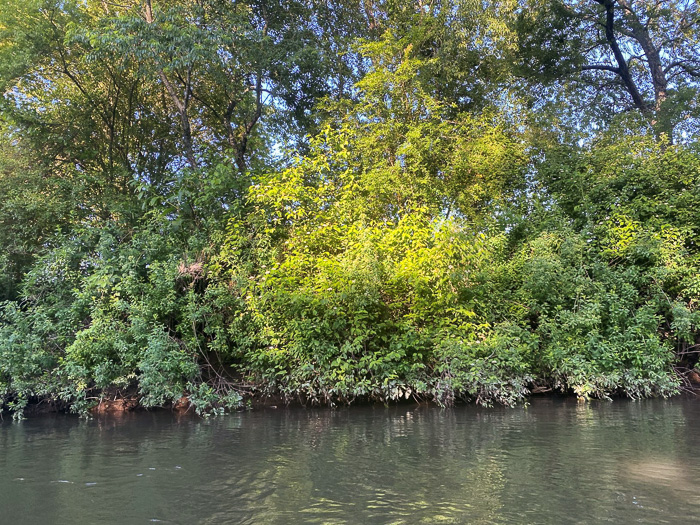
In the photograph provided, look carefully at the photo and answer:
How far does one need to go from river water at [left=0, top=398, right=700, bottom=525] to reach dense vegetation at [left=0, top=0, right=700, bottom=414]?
1.69 meters

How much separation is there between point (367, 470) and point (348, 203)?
8.63m

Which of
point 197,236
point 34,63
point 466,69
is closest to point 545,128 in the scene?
point 466,69

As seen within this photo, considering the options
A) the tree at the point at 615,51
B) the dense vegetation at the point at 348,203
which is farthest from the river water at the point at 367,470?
the tree at the point at 615,51

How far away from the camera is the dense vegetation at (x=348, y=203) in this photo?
1116 cm

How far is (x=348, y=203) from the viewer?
44.4ft

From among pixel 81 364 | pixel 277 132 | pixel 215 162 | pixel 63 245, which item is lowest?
pixel 81 364

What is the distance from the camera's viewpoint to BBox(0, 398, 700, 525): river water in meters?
4.58

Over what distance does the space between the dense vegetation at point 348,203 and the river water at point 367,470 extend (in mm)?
1687

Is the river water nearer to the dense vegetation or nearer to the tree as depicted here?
the dense vegetation

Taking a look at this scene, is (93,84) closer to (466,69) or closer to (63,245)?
(63,245)

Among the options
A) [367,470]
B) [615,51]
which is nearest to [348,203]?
[367,470]

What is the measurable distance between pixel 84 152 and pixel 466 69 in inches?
541

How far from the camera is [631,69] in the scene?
20328 mm

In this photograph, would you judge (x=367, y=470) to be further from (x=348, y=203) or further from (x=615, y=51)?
(x=615, y=51)
